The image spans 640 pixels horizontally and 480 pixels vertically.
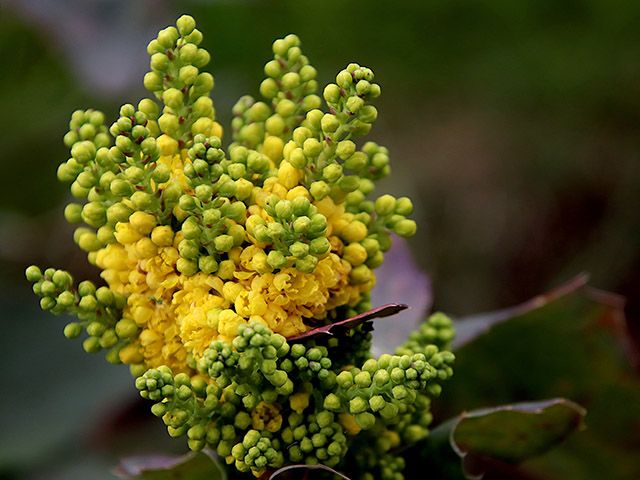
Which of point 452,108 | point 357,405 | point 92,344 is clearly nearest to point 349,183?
point 357,405

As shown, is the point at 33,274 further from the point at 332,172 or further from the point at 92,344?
the point at 332,172

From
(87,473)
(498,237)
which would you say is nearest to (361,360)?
(87,473)

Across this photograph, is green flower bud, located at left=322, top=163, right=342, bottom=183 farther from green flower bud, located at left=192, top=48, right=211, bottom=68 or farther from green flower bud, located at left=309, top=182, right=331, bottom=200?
green flower bud, located at left=192, top=48, right=211, bottom=68

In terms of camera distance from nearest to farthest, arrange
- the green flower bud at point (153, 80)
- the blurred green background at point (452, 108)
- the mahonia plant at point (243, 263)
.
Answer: the mahonia plant at point (243, 263)
the green flower bud at point (153, 80)
the blurred green background at point (452, 108)

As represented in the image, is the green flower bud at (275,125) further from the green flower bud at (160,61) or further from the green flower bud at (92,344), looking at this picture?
the green flower bud at (92,344)

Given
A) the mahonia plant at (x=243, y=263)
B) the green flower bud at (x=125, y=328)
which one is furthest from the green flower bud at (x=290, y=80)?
the green flower bud at (x=125, y=328)

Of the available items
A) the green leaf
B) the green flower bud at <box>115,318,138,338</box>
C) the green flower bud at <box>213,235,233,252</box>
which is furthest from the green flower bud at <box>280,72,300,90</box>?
the green leaf

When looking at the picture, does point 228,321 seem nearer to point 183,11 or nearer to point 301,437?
point 301,437
